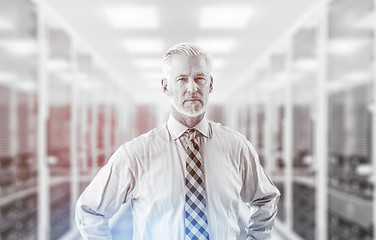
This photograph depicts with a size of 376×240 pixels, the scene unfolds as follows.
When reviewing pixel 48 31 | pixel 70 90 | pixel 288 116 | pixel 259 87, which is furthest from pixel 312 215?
pixel 48 31

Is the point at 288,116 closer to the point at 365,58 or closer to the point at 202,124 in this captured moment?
the point at 365,58

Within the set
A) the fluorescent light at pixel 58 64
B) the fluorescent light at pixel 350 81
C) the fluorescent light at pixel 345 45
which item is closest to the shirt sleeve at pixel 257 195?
the fluorescent light at pixel 350 81

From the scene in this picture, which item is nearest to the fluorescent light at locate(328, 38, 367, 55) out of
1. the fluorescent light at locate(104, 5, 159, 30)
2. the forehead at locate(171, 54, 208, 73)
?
the fluorescent light at locate(104, 5, 159, 30)

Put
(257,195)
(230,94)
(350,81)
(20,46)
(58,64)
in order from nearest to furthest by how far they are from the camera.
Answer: (257,195), (230,94), (20,46), (350,81), (58,64)

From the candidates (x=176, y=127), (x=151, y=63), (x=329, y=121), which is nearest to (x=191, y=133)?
(x=176, y=127)

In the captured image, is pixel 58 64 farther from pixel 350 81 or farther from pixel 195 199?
pixel 195 199

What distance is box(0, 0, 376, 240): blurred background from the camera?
2908 millimetres

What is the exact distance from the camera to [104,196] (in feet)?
2.70

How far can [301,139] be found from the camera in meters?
Result: 4.37

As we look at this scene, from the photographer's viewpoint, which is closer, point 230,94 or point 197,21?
point 230,94

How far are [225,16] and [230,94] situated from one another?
5.03 feet

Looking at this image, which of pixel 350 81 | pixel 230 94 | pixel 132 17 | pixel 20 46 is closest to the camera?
pixel 230 94

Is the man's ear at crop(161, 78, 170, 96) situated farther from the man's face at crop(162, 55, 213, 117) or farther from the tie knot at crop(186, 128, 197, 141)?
the tie knot at crop(186, 128, 197, 141)

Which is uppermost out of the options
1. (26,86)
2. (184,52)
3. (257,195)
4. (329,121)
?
(26,86)
